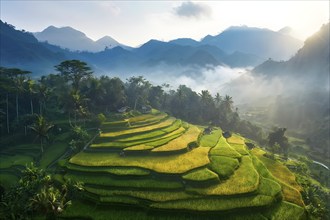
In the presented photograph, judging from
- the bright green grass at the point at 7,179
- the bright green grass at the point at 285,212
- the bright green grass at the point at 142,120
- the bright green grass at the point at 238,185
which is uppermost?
the bright green grass at the point at 142,120

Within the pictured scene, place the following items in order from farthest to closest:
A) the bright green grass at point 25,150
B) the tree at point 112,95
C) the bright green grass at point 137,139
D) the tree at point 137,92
Result: the tree at point 137,92
the tree at point 112,95
the bright green grass at point 25,150
the bright green grass at point 137,139

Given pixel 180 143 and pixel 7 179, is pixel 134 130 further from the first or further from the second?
pixel 7 179

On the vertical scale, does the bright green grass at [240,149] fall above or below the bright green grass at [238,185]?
above

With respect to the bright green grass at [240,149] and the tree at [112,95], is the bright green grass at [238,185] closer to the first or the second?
the bright green grass at [240,149]

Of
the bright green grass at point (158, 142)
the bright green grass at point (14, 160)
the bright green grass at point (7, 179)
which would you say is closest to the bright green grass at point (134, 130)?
the bright green grass at point (158, 142)

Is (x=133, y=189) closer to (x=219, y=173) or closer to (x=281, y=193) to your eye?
(x=219, y=173)

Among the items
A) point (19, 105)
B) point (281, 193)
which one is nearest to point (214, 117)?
point (19, 105)

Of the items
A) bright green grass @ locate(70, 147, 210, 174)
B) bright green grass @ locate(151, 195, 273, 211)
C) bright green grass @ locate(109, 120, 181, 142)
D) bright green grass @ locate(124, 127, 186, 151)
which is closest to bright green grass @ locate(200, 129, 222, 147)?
bright green grass @ locate(124, 127, 186, 151)
